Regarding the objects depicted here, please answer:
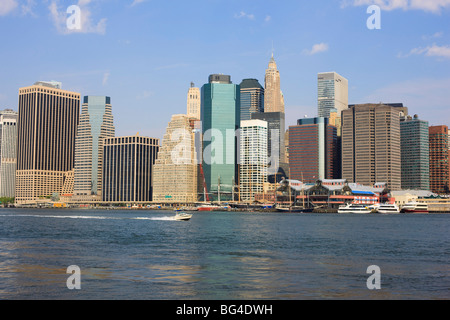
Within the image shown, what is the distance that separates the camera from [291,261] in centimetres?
6538

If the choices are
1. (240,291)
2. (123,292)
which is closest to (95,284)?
(123,292)

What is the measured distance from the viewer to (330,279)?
51906 mm

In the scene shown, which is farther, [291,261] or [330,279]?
[291,261]

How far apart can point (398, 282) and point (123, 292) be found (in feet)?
80.0

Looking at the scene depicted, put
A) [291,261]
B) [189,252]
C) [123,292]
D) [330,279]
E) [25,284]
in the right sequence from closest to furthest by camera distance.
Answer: [123,292]
[25,284]
[330,279]
[291,261]
[189,252]

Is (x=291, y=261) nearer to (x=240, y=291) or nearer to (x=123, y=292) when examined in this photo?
(x=240, y=291)

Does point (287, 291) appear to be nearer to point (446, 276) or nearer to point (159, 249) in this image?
point (446, 276)
